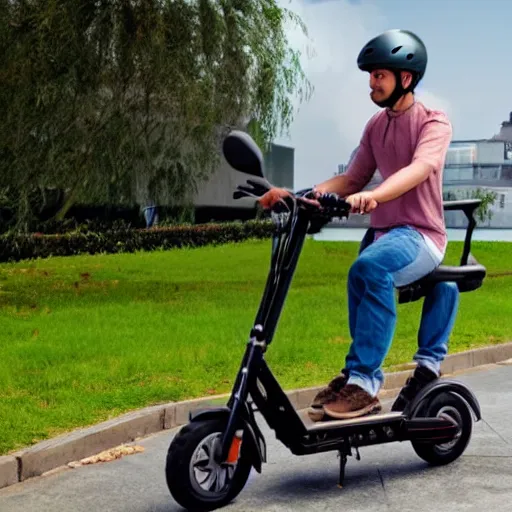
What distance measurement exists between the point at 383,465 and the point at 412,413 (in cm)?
55

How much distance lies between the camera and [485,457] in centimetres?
543

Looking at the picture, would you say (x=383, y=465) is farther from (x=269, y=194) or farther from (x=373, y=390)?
(x=269, y=194)

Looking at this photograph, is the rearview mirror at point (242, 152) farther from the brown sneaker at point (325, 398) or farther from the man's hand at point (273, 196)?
the brown sneaker at point (325, 398)

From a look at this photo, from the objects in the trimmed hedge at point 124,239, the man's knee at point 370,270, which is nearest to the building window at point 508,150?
the trimmed hedge at point 124,239

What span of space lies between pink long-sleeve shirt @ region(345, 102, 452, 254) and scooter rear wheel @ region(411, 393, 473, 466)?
76 cm

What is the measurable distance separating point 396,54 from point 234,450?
6.11 feet

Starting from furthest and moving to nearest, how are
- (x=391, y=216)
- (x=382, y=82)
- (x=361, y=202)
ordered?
1. (x=391, y=216)
2. (x=382, y=82)
3. (x=361, y=202)

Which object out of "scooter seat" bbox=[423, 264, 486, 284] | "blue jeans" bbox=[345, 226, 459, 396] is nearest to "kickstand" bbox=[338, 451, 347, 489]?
"blue jeans" bbox=[345, 226, 459, 396]

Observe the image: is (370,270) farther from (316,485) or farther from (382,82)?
(316,485)

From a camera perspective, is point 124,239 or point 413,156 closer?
point 413,156

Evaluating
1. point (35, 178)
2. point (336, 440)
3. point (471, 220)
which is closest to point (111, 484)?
point (336, 440)

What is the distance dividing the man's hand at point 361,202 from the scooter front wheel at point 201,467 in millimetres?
1044

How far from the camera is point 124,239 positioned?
29.3m

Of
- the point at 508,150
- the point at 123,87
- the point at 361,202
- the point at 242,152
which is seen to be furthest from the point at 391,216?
the point at 508,150
